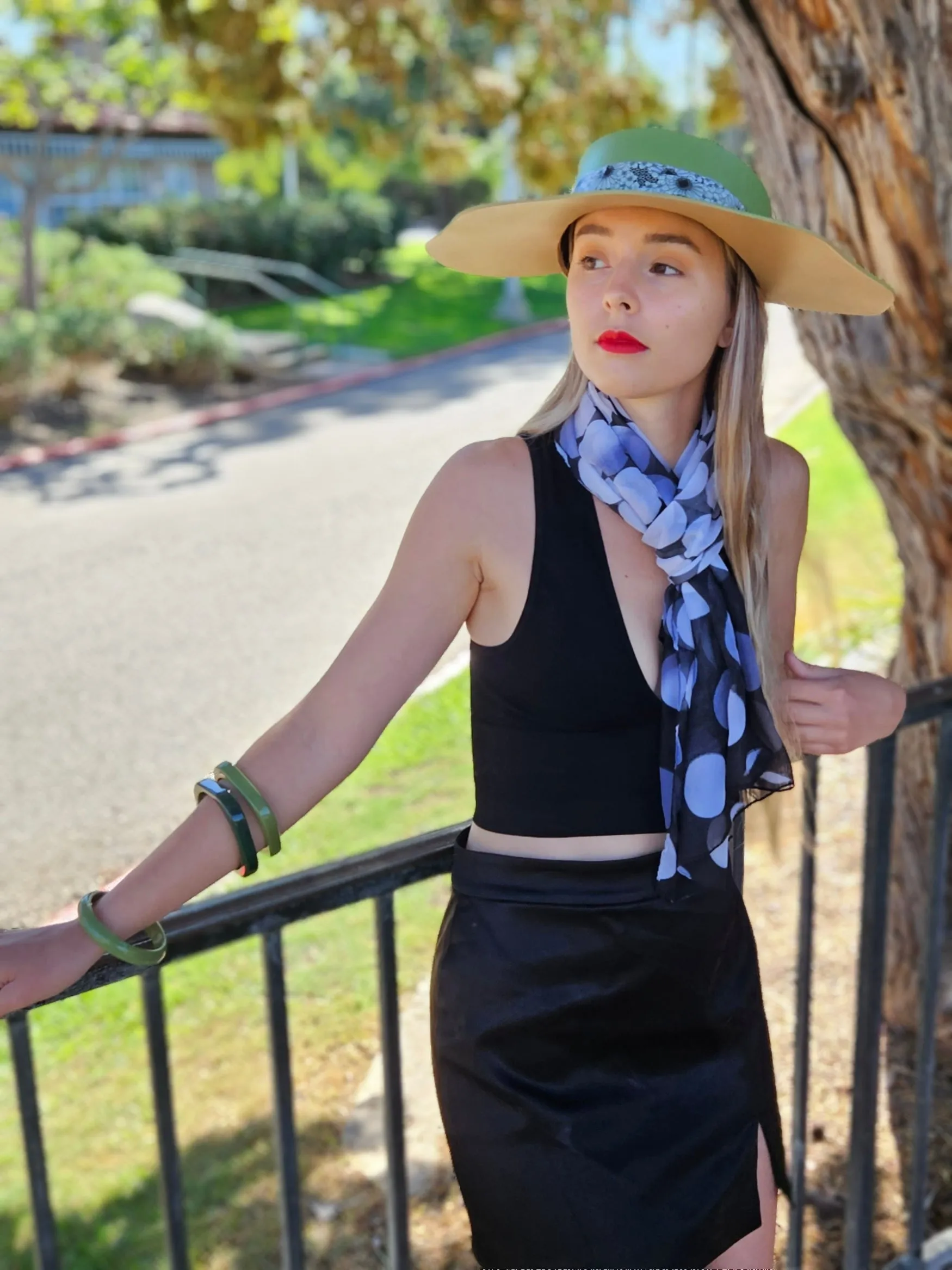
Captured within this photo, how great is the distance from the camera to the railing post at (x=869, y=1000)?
213 cm

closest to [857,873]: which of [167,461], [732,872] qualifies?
[732,872]

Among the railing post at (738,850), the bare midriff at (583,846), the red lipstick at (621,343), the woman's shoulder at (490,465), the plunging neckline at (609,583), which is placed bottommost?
the railing post at (738,850)

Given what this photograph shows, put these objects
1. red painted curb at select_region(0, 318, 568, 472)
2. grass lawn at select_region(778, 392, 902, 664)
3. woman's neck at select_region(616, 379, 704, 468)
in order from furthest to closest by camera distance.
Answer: red painted curb at select_region(0, 318, 568, 472) < grass lawn at select_region(778, 392, 902, 664) < woman's neck at select_region(616, 379, 704, 468)

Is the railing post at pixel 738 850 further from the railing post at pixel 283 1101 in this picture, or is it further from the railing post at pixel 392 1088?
the railing post at pixel 283 1101

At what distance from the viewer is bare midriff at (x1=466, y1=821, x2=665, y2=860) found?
1.57 m

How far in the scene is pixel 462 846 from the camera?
1666mm

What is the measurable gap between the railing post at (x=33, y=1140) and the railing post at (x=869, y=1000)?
1266 millimetres

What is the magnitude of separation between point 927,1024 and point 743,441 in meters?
1.26

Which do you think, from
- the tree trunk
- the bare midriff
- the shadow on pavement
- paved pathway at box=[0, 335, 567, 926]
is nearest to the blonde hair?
the bare midriff

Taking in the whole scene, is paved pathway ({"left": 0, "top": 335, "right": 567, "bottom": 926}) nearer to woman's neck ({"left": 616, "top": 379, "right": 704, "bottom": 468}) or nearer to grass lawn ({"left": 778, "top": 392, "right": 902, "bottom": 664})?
grass lawn ({"left": 778, "top": 392, "right": 902, "bottom": 664})

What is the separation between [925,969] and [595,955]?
41.4 inches

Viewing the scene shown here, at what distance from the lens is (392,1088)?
1838mm

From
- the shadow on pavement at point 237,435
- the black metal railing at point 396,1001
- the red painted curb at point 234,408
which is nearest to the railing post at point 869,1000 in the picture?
the black metal railing at point 396,1001

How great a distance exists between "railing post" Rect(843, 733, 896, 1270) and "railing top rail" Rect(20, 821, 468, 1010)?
753 mm
